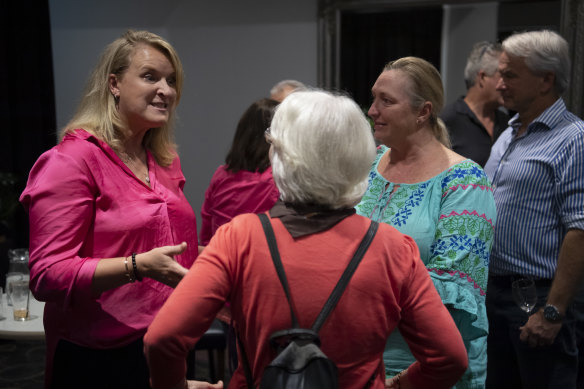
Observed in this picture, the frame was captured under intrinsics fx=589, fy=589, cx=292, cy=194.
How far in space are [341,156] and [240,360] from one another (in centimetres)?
48

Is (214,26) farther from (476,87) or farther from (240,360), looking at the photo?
(240,360)

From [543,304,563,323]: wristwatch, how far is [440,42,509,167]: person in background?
5.27 feet

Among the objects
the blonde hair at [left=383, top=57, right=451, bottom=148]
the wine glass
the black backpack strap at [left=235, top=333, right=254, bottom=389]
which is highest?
the blonde hair at [left=383, top=57, right=451, bottom=148]

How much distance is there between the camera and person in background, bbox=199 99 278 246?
2.98 meters

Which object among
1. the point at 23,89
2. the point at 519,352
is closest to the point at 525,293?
the point at 519,352

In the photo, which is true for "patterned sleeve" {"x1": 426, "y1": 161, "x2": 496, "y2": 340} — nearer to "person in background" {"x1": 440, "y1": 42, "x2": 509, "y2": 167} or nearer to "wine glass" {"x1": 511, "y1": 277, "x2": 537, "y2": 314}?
"wine glass" {"x1": 511, "y1": 277, "x2": 537, "y2": 314}

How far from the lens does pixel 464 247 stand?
5.61 ft

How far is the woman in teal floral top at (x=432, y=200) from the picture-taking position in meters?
1.71

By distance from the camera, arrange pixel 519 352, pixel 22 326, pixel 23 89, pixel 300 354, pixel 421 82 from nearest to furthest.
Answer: pixel 300 354 → pixel 421 82 → pixel 519 352 → pixel 22 326 → pixel 23 89

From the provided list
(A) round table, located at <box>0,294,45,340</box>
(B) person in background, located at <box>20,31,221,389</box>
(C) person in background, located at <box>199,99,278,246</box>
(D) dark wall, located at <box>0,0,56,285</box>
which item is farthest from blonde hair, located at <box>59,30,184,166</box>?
(D) dark wall, located at <box>0,0,56,285</box>

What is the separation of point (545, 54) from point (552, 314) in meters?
1.03

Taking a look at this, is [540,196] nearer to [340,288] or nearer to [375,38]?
[340,288]

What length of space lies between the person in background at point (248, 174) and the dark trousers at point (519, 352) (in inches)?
46.6

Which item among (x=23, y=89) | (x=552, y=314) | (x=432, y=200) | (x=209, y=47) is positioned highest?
(x=209, y=47)
